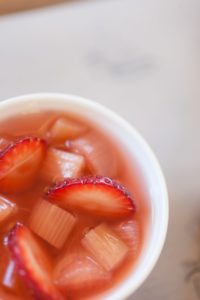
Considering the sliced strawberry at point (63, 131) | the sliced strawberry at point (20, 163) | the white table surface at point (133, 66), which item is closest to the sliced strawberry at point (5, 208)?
the sliced strawberry at point (20, 163)

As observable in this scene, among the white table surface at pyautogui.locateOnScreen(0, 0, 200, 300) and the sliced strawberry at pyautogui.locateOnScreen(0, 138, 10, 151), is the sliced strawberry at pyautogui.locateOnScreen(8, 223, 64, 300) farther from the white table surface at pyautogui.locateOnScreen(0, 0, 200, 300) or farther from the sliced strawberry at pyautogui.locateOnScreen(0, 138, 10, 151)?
the white table surface at pyautogui.locateOnScreen(0, 0, 200, 300)

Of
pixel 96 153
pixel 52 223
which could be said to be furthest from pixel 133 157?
pixel 52 223

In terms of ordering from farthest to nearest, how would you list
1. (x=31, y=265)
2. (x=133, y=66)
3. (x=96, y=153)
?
1. (x=133, y=66)
2. (x=96, y=153)
3. (x=31, y=265)

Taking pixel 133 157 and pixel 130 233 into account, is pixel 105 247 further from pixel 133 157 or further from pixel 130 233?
pixel 133 157

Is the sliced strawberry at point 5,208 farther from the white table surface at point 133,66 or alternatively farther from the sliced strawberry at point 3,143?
the white table surface at point 133,66

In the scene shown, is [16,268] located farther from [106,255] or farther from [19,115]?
[19,115]
